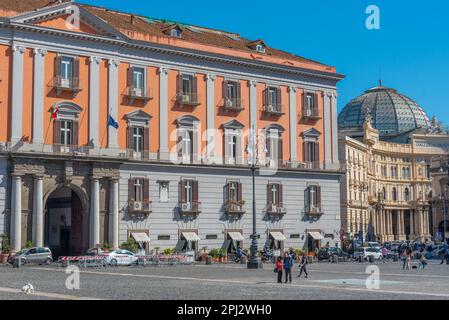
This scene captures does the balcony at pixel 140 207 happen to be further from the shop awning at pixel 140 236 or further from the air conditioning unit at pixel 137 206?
the shop awning at pixel 140 236

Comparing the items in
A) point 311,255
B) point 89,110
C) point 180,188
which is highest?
point 89,110

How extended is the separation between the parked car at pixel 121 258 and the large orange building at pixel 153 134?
329 centimetres

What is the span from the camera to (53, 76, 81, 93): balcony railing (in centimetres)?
5575

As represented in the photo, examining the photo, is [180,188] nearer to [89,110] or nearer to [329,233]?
[89,110]

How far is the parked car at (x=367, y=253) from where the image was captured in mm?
67812

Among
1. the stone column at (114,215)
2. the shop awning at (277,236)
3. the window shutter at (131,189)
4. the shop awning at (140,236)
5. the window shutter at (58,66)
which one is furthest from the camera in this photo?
the shop awning at (277,236)

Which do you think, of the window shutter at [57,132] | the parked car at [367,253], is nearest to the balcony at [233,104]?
the window shutter at [57,132]

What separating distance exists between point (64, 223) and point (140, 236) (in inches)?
252

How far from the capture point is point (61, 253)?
197 ft

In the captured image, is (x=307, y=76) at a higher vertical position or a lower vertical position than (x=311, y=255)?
higher

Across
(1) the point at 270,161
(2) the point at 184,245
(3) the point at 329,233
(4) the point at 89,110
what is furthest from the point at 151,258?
(3) the point at 329,233

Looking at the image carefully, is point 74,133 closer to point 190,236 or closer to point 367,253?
point 190,236

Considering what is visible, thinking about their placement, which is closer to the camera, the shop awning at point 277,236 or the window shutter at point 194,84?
the window shutter at point 194,84

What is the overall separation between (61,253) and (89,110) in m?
11.4
